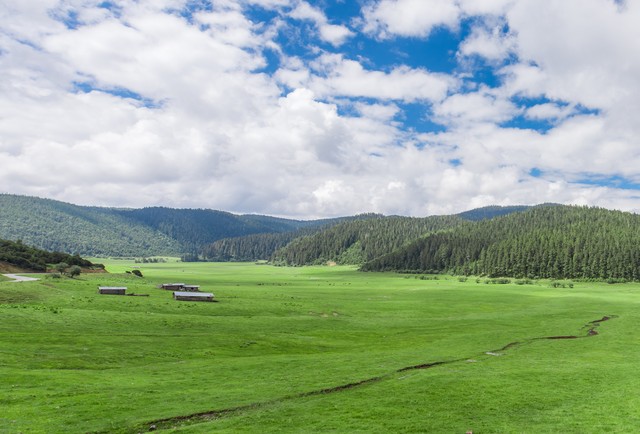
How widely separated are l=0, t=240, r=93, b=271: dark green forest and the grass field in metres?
55.7

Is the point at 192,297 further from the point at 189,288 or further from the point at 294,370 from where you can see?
the point at 294,370

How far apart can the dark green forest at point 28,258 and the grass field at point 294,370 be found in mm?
55663

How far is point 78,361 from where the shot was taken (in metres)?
42.8

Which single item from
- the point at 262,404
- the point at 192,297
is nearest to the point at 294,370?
the point at 262,404

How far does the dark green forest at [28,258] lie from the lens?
12850 cm

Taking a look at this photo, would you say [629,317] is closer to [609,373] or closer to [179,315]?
[609,373]

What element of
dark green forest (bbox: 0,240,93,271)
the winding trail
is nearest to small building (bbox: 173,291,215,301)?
the winding trail

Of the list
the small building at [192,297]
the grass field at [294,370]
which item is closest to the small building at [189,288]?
the small building at [192,297]

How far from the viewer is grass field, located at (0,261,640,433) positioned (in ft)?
91.1

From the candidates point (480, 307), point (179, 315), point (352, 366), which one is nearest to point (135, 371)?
point (352, 366)

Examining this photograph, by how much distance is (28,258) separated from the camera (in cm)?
13600

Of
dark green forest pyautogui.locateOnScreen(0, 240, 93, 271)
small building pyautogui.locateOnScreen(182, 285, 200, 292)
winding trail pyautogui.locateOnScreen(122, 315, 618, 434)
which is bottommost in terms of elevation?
small building pyautogui.locateOnScreen(182, 285, 200, 292)

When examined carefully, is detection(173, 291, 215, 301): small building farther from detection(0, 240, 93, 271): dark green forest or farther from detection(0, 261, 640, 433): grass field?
detection(0, 240, 93, 271): dark green forest

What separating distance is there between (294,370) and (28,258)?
13026cm
